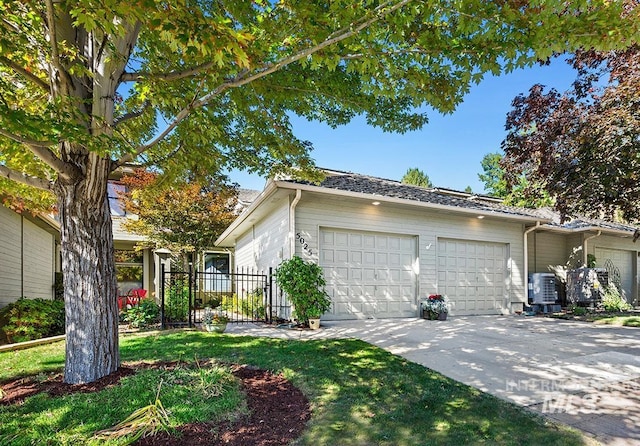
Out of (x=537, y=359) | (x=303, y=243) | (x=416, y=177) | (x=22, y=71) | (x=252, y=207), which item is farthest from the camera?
(x=416, y=177)

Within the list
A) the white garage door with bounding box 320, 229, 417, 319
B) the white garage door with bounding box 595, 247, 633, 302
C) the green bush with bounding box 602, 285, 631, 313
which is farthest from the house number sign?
the white garage door with bounding box 595, 247, 633, 302

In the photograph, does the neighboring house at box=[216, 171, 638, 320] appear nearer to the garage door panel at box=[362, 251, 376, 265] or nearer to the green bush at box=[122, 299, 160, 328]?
the garage door panel at box=[362, 251, 376, 265]

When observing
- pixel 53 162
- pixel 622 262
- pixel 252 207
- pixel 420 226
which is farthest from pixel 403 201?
pixel 622 262

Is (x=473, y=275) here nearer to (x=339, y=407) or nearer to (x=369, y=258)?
(x=369, y=258)

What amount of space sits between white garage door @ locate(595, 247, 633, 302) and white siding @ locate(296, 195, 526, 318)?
516cm

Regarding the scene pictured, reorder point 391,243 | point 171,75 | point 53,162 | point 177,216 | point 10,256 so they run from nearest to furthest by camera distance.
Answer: point 53,162
point 171,75
point 10,256
point 391,243
point 177,216

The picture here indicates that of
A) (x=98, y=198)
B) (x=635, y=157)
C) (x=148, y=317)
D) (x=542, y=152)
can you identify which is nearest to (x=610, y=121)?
(x=635, y=157)

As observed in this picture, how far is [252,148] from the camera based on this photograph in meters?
6.62

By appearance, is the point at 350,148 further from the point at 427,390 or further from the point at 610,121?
the point at 427,390

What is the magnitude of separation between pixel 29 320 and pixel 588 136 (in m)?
11.4

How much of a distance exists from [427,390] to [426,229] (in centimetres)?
666

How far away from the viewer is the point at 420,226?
32.3 feet

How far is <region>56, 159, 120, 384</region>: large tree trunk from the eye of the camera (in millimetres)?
3883

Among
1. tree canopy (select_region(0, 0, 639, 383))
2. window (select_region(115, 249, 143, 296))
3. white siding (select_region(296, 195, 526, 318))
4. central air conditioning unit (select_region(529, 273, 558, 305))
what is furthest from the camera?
window (select_region(115, 249, 143, 296))
